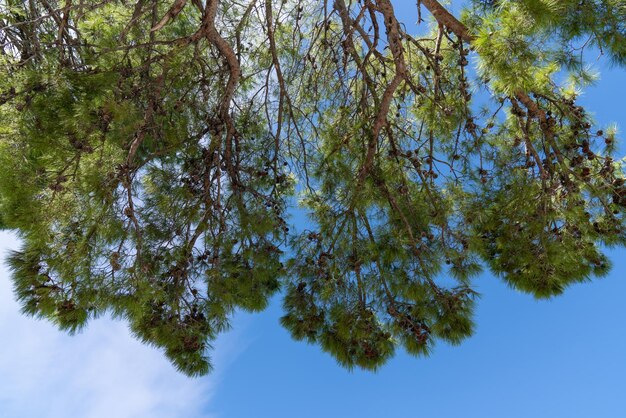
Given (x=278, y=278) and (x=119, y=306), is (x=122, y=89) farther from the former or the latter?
(x=278, y=278)

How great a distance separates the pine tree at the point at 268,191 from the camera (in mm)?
2559

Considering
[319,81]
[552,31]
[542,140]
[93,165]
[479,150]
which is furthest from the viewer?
[319,81]

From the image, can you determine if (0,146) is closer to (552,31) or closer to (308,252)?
(308,252)

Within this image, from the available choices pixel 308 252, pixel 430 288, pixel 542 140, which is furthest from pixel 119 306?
pixel 542 140

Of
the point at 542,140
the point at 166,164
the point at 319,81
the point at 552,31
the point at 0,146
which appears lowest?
the point at 0,146

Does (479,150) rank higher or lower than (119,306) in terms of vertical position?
higher

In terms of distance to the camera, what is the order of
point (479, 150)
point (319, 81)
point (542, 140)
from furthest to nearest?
point (319, 81) → point (479, 150) → point (542, 140)

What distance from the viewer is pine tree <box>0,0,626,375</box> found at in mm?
2559

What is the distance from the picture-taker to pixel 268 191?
3.89 m

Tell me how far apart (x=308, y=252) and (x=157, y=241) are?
95 centimetres

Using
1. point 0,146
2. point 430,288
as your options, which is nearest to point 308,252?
point 430,288

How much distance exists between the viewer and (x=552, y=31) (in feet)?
7.83

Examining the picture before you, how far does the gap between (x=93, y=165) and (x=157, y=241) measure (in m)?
0.73

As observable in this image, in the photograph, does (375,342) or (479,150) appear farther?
(479,150)
